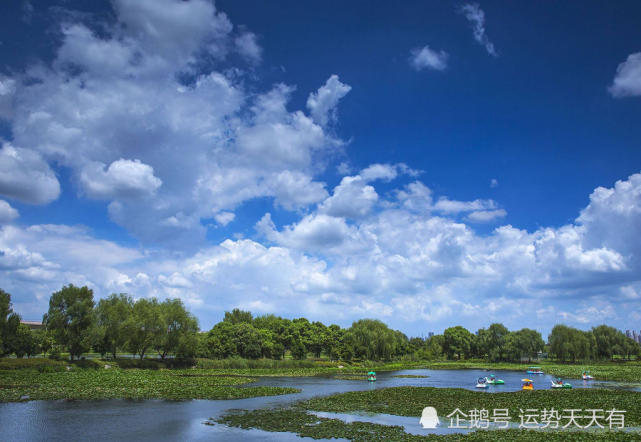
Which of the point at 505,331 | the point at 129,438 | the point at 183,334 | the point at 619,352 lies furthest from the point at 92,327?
the point at 619,352

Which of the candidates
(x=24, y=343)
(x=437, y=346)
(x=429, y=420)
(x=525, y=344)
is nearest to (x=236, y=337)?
(x=24, y=343)

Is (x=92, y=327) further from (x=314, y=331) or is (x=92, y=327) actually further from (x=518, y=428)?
(x=314, y=331)

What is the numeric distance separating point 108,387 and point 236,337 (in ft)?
169

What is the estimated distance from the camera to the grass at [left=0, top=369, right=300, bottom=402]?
3919 cm

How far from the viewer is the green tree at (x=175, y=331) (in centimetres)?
7481

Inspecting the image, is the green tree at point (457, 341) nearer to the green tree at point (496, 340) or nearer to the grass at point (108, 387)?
the green tree at point (496, 340)

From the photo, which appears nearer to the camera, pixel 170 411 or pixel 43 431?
pixel 43 431

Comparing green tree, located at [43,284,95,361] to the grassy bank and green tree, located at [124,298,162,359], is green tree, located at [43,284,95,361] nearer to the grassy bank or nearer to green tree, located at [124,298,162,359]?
green tree, located at [124,298,162,359]

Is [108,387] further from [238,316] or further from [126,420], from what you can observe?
[238,316]

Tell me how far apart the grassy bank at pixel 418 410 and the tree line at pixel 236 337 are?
44867mm

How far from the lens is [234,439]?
2356 centimetres

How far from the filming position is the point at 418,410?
3247 centimetres

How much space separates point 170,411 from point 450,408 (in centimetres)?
2214

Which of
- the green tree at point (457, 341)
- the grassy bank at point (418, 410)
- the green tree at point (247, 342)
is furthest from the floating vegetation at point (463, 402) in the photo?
the green tree at point (457, 341)
